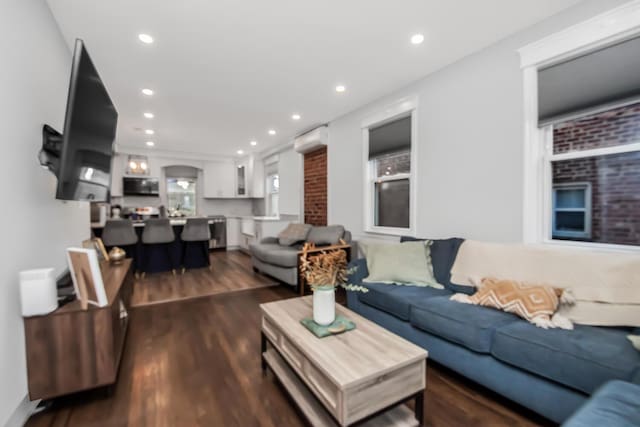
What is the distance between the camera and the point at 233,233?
7.70m

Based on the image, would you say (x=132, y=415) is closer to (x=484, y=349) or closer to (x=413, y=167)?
→ (x=484, y=349)

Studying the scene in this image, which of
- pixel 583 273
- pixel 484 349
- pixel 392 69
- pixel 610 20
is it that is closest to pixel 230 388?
pixel 484 349

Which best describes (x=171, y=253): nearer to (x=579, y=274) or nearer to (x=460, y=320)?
(x=460, y=320)

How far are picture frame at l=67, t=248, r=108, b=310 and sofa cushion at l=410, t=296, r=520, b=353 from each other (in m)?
2.10

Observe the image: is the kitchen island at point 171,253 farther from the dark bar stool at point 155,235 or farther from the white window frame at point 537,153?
the white window frame at point 537,153

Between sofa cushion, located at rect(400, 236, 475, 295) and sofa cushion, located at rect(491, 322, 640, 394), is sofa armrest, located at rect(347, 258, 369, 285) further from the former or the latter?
sofa cushion, located at rect(491, 322, 640, 394)

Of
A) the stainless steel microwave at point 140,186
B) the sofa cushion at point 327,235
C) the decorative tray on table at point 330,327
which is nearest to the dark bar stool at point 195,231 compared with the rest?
the sofa cushion at point 327,235

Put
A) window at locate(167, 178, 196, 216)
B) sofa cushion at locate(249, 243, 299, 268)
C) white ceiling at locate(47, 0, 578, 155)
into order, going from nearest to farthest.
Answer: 1. white ceiling at locate(47, 0, 578, 155)
2. sofa cushion at locate(249, 243, 299, 268)
3. window at locate(167, 178, 196, 216)

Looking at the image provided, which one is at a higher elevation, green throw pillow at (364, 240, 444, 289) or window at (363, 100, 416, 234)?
window at (363, 100, 416, 234)

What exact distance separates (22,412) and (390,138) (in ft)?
12.9

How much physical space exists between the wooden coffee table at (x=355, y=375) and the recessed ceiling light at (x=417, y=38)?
2.33 metres

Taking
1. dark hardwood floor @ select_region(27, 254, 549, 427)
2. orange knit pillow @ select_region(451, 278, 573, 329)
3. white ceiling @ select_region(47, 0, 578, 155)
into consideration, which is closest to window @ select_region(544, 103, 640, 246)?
orange knit pillow @ select_region(451, 278, 573, 329)

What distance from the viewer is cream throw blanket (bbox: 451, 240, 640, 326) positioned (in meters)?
1.60

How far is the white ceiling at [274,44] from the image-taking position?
6.66ft
